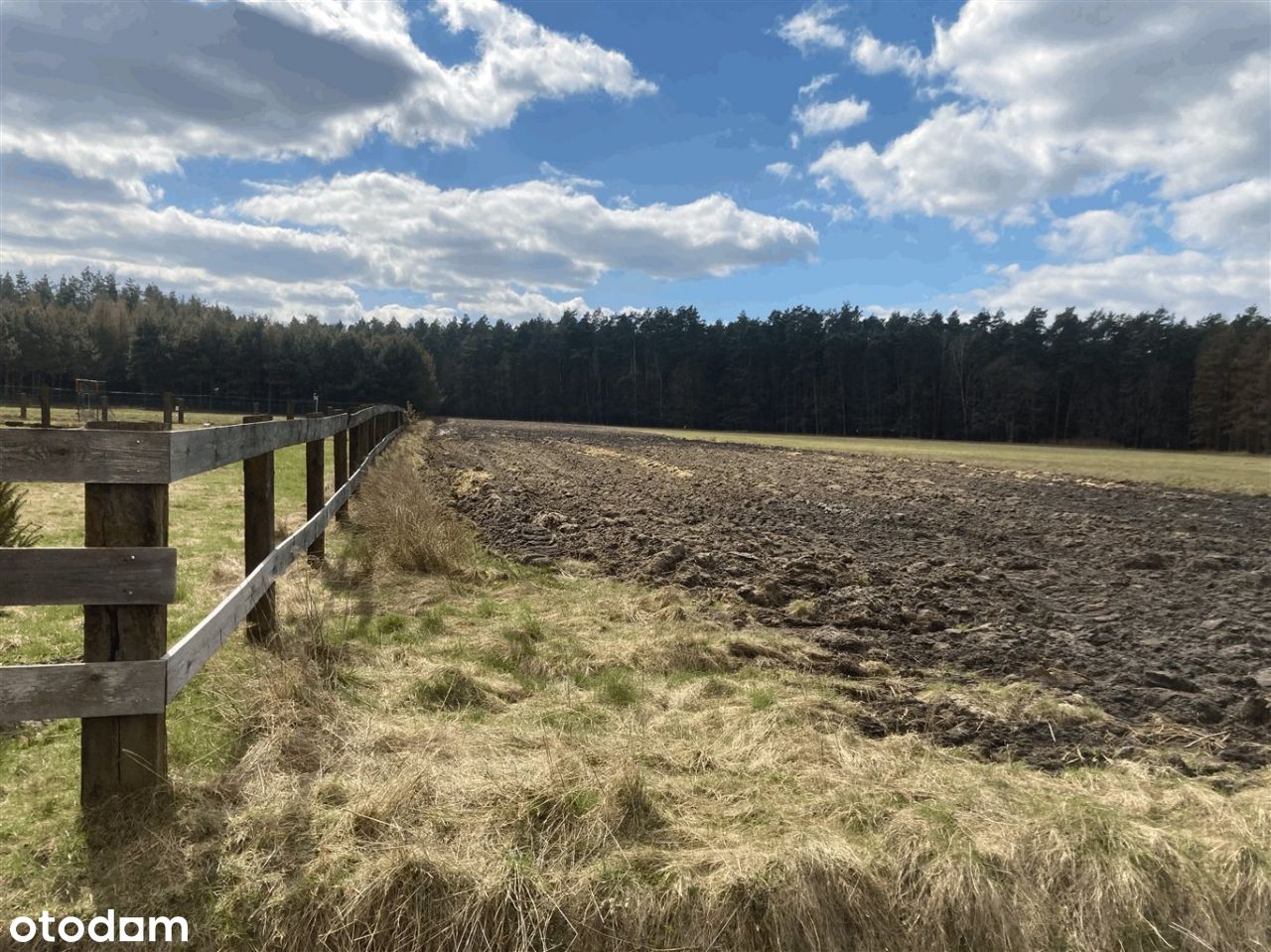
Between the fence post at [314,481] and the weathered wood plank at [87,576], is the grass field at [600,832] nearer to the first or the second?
the weathered wood plank at [87,576]

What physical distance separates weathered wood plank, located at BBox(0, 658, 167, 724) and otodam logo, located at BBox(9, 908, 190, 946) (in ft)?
2.16

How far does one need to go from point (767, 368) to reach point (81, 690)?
10779cm

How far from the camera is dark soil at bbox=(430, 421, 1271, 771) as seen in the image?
462cm

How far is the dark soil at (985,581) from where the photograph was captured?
182 inches

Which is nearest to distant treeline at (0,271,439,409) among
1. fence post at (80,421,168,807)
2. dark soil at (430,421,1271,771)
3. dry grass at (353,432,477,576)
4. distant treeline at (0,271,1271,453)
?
distant treeline at (0,271,1271,453)

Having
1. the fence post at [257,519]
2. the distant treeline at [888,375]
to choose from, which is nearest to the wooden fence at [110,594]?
the fence post at [257,519]

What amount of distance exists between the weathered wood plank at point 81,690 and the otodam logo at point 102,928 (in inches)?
25.9

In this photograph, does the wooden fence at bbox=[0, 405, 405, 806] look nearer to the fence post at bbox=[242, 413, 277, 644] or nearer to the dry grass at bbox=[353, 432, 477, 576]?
the fence post at bbox=[242, 413, 277, 644]

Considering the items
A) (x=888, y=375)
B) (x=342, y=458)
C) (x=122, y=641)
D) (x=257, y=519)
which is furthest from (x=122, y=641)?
(x=888, y=375)

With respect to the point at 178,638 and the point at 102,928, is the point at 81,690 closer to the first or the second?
the point at 102,928

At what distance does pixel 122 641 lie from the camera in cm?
296

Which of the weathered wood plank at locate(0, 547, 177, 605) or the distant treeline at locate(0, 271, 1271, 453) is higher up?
the distant treeline at locate(0, 271, 1271, 453)

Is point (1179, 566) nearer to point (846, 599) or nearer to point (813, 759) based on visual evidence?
point (846, 599)

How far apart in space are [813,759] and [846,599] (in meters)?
3.76
